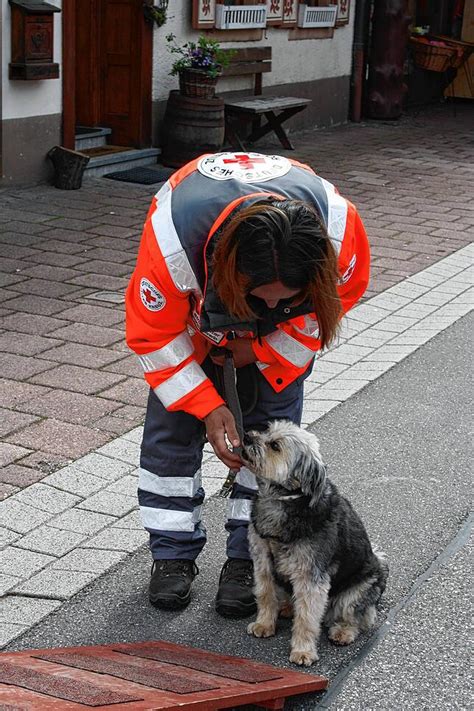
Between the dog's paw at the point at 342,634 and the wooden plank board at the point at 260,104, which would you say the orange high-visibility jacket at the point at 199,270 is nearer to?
the dog's paw at the point at 342,634

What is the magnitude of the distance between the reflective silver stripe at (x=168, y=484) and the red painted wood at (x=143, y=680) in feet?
1.90

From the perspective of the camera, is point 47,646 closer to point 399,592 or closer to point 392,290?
point 399,592

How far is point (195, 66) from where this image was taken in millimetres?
11359

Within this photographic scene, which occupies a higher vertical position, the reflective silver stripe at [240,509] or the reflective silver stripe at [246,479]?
the reflective silver stripe at [246,479]

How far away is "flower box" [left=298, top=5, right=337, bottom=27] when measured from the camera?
46.6 feet

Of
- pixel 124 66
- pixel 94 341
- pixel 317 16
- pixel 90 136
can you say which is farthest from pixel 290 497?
pixel 317 16

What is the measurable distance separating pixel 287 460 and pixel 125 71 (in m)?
9.11

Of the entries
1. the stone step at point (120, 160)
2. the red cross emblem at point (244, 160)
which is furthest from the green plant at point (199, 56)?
the red cross emblem at point (244, 160)

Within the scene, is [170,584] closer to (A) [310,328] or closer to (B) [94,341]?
(A) [310,328]

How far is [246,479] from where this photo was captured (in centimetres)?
391

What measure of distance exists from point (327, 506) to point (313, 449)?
24cm

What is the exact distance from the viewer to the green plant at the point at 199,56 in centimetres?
1132

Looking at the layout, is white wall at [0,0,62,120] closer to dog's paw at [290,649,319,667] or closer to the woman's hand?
the woman's hand

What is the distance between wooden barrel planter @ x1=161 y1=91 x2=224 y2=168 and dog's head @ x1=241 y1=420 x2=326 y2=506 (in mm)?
8331
